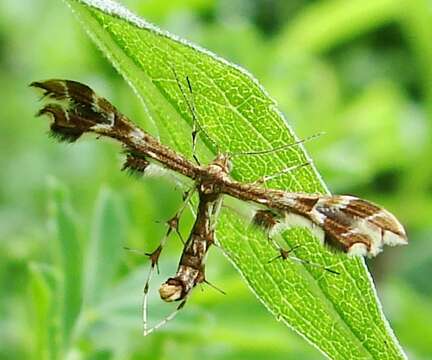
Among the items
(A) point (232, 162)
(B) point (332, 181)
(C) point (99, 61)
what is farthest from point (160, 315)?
(C) point (99, 61)

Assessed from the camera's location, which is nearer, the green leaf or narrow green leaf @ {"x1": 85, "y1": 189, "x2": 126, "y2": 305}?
the green leaf

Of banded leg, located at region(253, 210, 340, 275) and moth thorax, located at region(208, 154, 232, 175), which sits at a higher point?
moth thorax, located at region(208, 154, 232, 175)

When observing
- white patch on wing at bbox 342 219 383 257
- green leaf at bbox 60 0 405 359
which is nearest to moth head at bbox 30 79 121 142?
green leaf at bbox 60 0 405 359

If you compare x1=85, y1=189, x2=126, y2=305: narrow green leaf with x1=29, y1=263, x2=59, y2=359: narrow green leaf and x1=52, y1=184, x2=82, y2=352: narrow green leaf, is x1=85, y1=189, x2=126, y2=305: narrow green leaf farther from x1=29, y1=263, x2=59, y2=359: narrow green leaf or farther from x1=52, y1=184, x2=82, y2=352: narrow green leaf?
x1=29, y1=263, x2=59, y2=359: narrow green leaf

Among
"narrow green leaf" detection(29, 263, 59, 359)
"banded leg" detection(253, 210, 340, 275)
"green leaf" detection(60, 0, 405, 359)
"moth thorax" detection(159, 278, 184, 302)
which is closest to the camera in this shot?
"green leaf" detection(60, 0, 405, 359)

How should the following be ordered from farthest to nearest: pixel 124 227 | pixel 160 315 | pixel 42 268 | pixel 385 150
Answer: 1. pixel 385 150
2. pixel 124 227
3. pixel 160 315
4. pixel 42 268

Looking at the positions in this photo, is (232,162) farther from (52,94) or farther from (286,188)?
(52,94)

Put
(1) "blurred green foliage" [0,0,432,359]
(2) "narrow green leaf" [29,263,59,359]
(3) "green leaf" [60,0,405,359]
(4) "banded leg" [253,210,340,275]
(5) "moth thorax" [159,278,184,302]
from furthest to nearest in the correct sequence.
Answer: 1. (1) "blurred green foliage" [0,0,432,359]
2. (2) "narrow green leaf" [29,263,59,359]
3. (5) "moth thorax" [159,278,184,302]
4. (4) "banded leg" [253,210,340,275]
5. (3) "green leaf" [60,0,405,359]

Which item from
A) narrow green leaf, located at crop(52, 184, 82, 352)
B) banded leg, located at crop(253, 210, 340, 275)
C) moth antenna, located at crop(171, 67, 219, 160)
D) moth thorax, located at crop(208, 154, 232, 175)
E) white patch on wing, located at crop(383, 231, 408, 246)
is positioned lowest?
white patch on wing, located at crop(383, 231, 408, 246)
